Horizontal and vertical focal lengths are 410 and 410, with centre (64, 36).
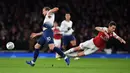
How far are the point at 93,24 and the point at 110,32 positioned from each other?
38.6 feet

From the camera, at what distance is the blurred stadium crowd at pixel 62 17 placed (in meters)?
23.7

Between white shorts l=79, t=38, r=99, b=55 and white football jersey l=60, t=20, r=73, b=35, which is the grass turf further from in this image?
white football jersey l=60, t=20, r=73, b=35

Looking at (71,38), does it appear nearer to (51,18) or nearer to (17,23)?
(51,18)

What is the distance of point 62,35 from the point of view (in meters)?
19.1

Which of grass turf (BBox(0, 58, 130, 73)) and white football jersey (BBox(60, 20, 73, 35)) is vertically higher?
white football jersey (BBox(60, 20, 73, 35))

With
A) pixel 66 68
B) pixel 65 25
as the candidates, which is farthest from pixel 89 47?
pixel 65 25

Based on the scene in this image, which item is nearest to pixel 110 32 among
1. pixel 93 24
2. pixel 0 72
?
pixel 0 72

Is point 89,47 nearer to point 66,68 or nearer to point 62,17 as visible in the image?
point 66,68

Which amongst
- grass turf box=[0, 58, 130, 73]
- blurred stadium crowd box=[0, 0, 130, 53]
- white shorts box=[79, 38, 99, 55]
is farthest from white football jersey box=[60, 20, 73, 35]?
blurred stadium crowd box=[0, 0, 130, 53]

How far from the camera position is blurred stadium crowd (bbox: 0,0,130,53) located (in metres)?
23.7

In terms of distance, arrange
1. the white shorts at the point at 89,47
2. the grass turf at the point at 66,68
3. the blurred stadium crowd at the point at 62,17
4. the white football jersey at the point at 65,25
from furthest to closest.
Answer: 1. the blurred stadium crowd at the point at 62,17
2. the white football jersey at the point at 65,25
3. the white shorts at the point at 89,47
4. the grass turf at the point at 66,68

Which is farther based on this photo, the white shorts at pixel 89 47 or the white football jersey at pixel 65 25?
the white football jersey at pixel 65 25

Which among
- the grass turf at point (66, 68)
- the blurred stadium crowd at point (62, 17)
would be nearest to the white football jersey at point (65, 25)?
the grass turf at point (66, 68)

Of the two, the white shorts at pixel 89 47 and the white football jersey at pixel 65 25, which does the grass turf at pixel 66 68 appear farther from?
the white football jersey at pixel 65 25
